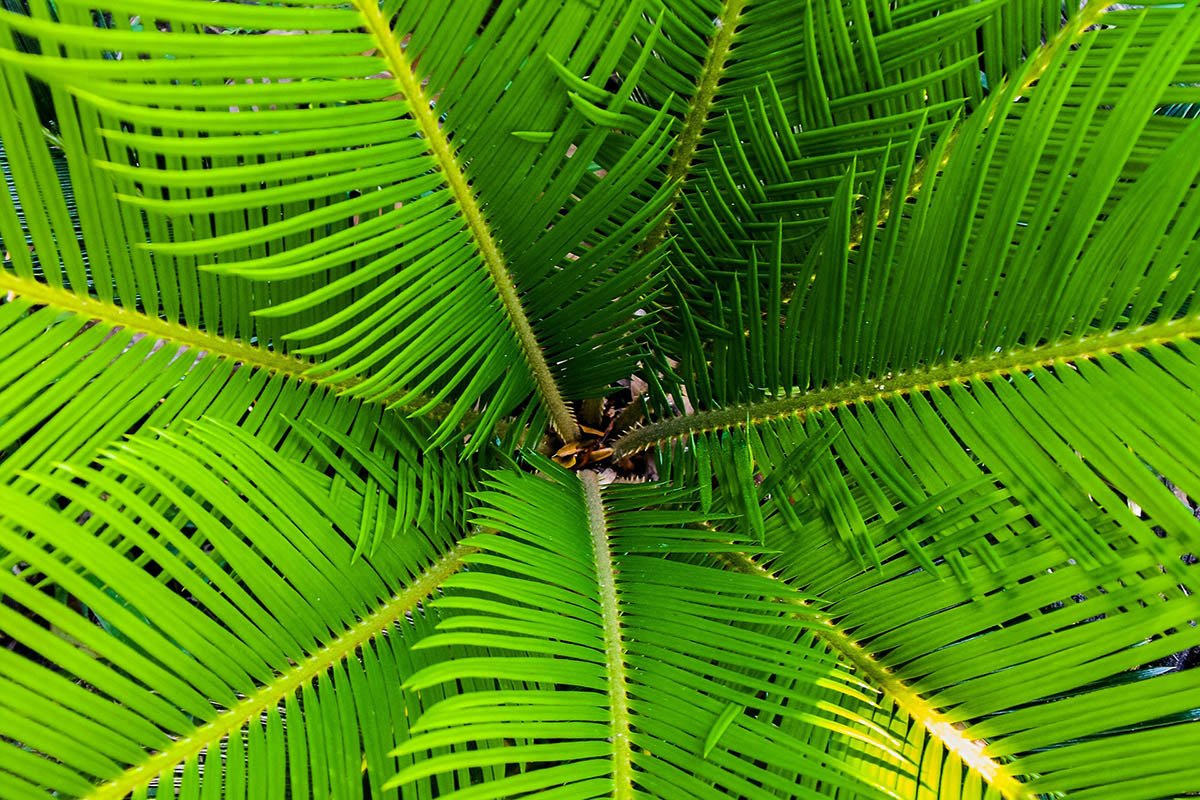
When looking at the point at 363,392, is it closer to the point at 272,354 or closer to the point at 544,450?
the point at 272,354

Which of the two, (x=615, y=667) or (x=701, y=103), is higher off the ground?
(x=701, y=103)

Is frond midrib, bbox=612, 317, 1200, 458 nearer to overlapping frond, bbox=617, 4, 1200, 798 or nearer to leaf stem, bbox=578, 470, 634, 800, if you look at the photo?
overlapping frond, bbox=617, 4, 1200, 798

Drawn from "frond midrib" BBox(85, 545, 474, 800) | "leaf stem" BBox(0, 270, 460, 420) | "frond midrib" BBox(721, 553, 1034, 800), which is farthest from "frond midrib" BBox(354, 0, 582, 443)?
"frond midrib" BBox(721, 553, 1034, 800)

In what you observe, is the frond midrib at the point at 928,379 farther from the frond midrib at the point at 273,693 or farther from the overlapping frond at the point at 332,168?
the frond midrib at the point at 273,693

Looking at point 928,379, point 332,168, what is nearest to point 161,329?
point 332,168

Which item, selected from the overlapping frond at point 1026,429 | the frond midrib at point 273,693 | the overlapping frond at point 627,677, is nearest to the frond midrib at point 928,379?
the overlapping frond at point 1026,429

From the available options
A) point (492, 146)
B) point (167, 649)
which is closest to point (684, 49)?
point (492, 146)

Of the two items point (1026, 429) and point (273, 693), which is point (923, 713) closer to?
point (1026, 429)
